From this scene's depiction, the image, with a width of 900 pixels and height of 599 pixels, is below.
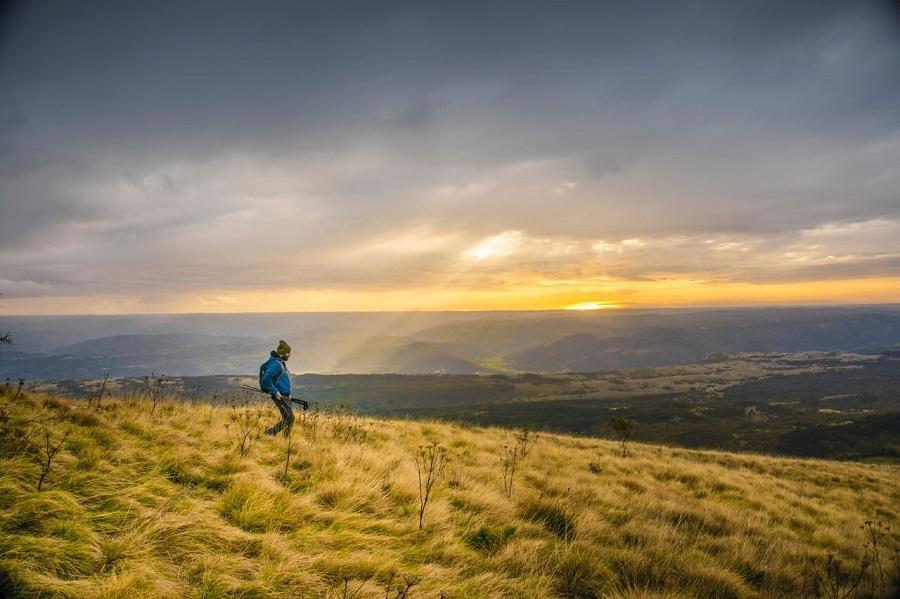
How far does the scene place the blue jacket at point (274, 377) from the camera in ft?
29.2

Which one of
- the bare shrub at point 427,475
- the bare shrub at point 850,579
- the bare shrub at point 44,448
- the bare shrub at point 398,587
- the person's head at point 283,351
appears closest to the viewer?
the bare shrub at point 398,587

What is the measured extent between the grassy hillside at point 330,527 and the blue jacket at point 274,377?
0.89 metres

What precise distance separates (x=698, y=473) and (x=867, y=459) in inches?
3075

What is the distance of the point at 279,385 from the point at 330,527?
5.28m

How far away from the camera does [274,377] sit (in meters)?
9.07

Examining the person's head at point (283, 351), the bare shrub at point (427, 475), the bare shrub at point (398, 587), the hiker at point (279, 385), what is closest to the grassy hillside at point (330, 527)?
the bare shrub at point (398, 587)

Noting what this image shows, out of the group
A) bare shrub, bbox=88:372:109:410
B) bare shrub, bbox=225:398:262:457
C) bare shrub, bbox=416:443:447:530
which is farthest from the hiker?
bare shrub, bbox=416:443:447:530

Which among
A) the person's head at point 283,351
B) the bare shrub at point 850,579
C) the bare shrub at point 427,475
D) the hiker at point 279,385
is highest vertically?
the person's head at point 283,351

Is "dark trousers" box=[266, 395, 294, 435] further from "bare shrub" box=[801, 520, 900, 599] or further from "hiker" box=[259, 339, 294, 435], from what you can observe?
"bare shrub" box=[801, 520, 900, 599]

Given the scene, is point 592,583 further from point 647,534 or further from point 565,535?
point 647,534

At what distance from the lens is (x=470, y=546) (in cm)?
491

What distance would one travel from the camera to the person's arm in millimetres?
8851

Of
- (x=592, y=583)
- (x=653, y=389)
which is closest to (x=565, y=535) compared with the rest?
(x=592, y=583)

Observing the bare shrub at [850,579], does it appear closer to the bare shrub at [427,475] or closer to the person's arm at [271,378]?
the bare shrub at [427,475]
